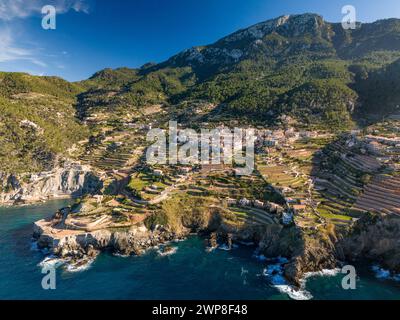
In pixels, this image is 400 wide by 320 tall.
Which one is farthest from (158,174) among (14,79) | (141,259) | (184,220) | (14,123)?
(14,79)

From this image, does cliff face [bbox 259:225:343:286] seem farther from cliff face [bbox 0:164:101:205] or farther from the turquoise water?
cliff face [bbox 0:164:101:205]

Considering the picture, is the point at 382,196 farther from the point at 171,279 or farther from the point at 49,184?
the point at 49,184

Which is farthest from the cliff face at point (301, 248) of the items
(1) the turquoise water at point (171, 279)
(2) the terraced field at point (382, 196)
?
(2) the terraced field at point (382, 196)

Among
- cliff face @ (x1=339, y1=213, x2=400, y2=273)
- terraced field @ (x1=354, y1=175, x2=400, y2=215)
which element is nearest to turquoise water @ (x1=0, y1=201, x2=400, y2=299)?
cliff face @ (x1=339, y1=213, x2=400, y2=273)

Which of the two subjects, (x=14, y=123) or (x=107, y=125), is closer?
(x=14, y=123)

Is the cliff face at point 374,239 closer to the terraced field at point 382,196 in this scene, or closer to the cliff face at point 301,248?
the terraced field at point 382,196
